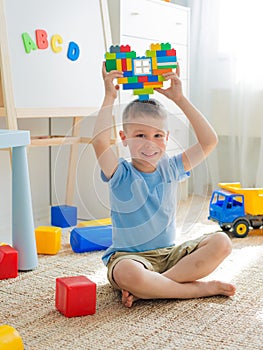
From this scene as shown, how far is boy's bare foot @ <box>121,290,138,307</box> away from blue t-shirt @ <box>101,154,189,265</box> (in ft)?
0.41

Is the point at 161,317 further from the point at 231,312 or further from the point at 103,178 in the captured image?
the point at 103,178

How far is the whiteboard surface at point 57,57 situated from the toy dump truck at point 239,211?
1.79ft

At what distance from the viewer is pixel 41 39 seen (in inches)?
70.0

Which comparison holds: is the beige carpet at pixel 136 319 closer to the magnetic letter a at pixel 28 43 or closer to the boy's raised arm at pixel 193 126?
the boy's raised arm at pixel 193 126

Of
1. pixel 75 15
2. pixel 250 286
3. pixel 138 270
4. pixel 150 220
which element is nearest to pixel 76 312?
pixel 138 270

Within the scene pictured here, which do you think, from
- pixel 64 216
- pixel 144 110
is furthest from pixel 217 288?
pixel 64 216

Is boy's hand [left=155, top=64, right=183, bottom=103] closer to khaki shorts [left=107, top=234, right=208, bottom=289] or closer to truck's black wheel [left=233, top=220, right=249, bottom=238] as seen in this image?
khaki shorts [left=107, top=234, right=208, bottom=289]

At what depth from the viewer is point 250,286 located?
1303mm

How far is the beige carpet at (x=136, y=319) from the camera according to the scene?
3.22 ft

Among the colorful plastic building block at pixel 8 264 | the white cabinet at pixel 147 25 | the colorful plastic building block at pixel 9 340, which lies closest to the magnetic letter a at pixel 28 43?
the white cabinet at pixel 147 25

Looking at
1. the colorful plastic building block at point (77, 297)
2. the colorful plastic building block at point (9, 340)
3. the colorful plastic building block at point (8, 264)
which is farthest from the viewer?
the colorful plastic building block at point (8, 264)

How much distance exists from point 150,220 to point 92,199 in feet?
1.31

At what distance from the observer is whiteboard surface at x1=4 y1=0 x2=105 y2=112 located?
170 centimetres

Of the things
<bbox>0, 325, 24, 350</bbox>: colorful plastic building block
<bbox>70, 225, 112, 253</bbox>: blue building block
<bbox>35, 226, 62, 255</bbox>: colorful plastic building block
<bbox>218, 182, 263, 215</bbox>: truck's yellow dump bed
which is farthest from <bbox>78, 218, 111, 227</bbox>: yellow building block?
<bbox>0, 325, 24, 350</bbox>: colorful plastic building block
